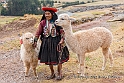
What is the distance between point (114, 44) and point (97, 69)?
11.8ft

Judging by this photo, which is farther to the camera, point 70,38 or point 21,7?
point 21,7

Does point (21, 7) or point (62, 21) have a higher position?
point (62, 21)

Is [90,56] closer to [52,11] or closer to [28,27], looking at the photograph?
[52,11]

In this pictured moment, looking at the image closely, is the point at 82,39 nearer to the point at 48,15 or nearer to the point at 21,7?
the point at 48,15

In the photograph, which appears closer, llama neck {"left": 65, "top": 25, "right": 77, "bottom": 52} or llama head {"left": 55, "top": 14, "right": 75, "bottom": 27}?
llama head {"left": 55, "top": 14, "right": 75, "bottom": 27}

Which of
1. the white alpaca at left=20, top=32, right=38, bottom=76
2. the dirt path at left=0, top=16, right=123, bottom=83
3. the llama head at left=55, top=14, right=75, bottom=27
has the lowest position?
the dirt path at left=0, top=16, right=123, bottom=83

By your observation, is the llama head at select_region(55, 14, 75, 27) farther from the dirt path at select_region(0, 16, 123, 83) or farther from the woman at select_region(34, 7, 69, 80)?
the dirt path at select_region(0, 16, 123, 83)

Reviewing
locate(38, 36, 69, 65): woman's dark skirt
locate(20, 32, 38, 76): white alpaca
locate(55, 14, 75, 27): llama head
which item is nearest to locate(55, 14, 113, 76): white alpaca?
locate(55, 14, 75, 27): llama head

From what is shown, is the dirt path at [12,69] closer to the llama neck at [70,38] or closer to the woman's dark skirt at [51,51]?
the woman's dark skirt at [51,51]

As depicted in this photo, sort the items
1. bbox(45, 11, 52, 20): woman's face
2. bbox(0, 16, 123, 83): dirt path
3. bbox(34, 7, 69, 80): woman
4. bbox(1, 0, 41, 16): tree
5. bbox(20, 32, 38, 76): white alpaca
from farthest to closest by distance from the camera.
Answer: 1. bbox(1, 0, 41, 16): tree
2. bbox(0, 16, 123, 83): dirt path
3. bbox(20, 32, 38, 76): white alpaca
4. bbox(34, 7, 69, 80): woman
5. bbox(45, 11, 52, 20): woman's face

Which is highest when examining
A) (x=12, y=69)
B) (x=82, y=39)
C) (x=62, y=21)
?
(x=62, y=21)

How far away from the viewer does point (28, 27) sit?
17.5 metres

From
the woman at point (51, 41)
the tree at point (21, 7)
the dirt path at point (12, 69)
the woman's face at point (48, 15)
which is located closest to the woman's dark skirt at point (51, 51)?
the woman at point (51, 41)

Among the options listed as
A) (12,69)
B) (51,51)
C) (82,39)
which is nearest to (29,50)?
(51,51)
